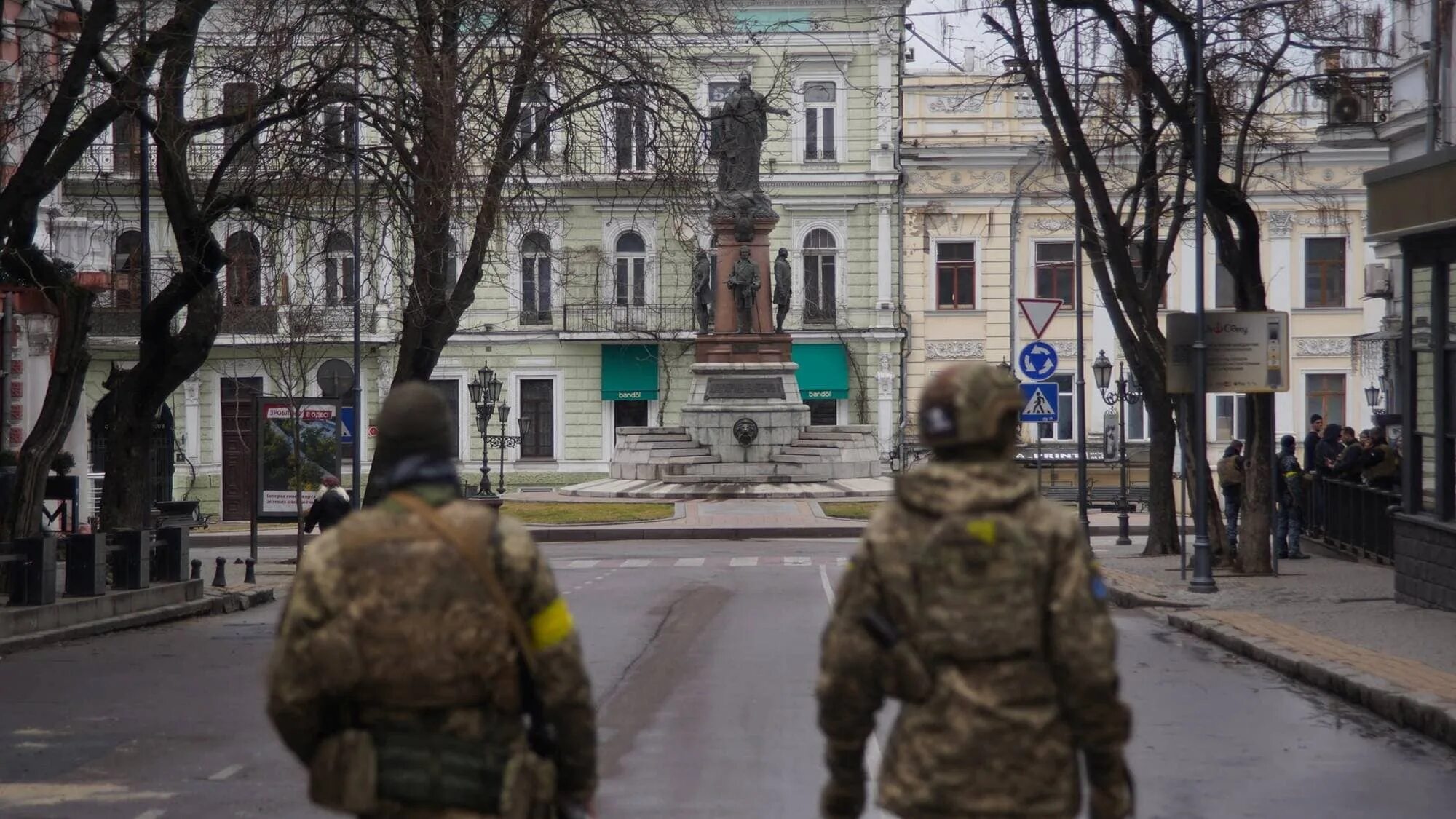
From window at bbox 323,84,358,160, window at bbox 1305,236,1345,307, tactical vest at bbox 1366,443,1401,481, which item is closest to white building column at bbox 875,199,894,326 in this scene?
window at bbox 1305,236,1345,307

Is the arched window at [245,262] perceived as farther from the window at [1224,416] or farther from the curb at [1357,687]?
the window at [1224,416]

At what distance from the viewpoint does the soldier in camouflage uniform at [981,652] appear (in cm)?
461

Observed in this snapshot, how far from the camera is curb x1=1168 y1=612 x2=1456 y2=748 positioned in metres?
10.8

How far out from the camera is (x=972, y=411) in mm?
4777

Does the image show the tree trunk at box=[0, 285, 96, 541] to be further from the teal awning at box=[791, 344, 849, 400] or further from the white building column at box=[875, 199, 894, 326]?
the white building column at box=[875, 199, 894, 326]

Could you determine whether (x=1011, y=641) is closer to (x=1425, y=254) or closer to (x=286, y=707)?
(x=286, y=707)

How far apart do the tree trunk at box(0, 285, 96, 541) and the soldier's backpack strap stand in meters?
16.1

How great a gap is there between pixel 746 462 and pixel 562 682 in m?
40.4

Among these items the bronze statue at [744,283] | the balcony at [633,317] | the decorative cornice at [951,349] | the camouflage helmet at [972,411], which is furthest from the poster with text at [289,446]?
the decorative cornice at [951,349]

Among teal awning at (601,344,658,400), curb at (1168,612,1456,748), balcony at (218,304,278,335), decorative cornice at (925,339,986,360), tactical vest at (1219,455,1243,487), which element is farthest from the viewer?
decorative cornice at (925,339,986,360)

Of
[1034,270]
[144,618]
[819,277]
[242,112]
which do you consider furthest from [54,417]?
[1034,270]

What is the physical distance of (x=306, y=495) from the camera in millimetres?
32344

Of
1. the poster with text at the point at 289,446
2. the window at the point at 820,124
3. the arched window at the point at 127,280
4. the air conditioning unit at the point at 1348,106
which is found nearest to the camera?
the air conditioning unit at the point at 1348,106

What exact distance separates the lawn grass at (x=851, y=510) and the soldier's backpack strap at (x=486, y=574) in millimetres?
29941
